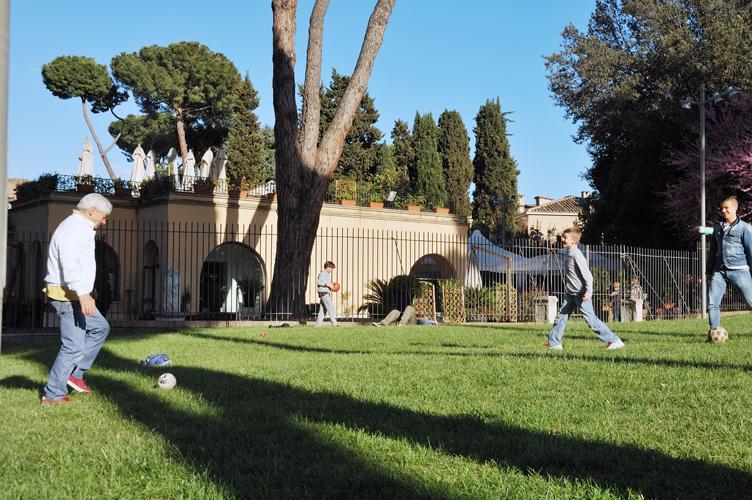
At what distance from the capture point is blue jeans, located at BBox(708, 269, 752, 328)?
28.9 feet

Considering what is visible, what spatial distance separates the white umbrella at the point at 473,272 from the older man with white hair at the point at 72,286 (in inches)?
643

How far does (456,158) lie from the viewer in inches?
1838

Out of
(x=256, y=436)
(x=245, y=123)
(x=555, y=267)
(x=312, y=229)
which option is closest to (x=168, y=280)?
(x=312, y=229)

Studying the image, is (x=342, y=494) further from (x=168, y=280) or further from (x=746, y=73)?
(x=746, y=73)

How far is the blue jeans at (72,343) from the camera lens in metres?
5.26

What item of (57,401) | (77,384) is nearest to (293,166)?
(77,384)

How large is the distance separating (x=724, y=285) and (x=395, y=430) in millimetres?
6965

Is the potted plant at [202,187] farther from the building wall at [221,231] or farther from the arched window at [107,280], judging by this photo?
the arched window at [107,280]

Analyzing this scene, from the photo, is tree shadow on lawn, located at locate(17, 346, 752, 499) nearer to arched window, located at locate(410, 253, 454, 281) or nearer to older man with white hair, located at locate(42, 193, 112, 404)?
older man with white hair, located at locate(42, 193, 112, 404)

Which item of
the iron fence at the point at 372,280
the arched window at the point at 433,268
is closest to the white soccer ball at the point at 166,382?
the iron fence at the point at 372,280

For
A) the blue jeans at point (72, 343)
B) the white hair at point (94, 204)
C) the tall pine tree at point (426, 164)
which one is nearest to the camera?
the blue jeans at point (72, 343)

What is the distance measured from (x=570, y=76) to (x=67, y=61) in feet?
91.6

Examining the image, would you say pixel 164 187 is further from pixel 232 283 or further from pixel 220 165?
pixel 232 283

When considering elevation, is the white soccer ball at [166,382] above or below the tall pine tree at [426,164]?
below
